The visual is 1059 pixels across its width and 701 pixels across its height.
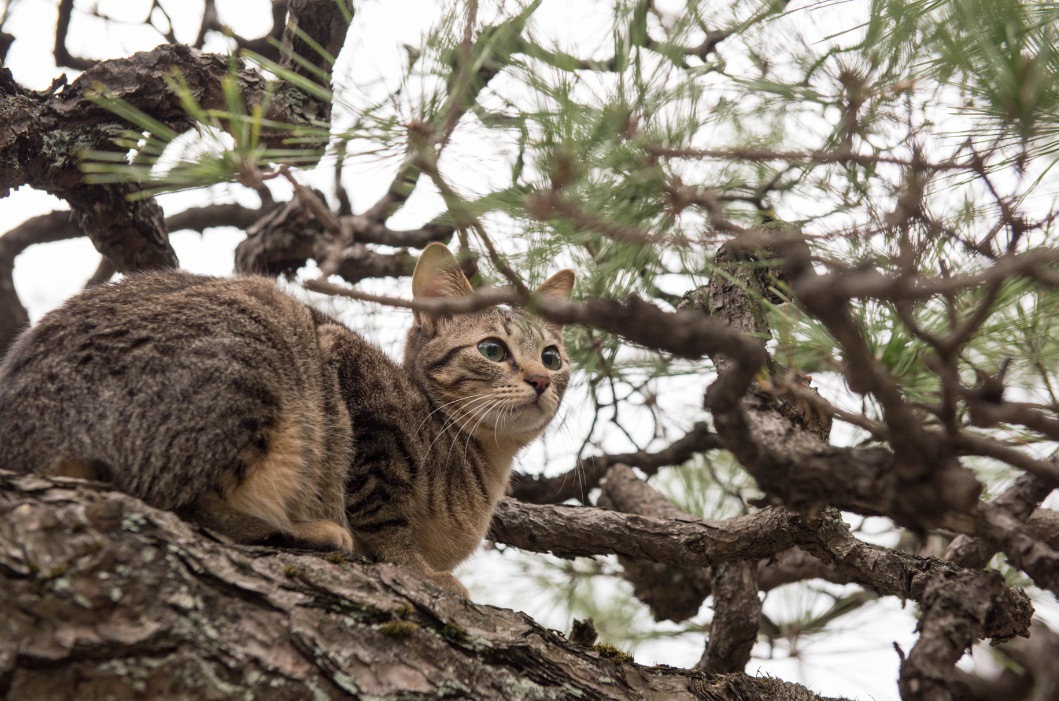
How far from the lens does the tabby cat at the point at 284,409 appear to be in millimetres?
2430

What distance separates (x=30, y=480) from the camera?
2039mm

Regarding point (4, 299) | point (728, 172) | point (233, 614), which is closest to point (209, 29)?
point (4, 299)

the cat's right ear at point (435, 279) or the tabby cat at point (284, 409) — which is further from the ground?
the cat's right ear at point (435, 279)

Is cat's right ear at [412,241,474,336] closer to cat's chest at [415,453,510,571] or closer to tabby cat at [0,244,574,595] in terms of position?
tabby cat at [0,244,574,595]

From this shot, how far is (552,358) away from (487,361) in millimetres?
391

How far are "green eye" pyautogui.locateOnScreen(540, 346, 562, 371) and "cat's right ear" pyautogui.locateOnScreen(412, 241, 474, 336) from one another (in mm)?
443

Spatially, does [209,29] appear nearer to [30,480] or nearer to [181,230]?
[181,230]

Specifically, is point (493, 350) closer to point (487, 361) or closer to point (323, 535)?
point (487, 361)

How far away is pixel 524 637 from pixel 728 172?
1460mm

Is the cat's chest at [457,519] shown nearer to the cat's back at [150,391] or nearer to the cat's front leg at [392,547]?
the cat's front leg at [392,547]

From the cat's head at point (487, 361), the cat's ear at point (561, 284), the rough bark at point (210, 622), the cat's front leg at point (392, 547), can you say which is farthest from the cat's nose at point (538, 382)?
the rough bark at point (210, 622)

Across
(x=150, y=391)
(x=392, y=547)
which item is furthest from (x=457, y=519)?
(x=150, y=391)

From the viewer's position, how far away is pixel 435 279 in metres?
3.77

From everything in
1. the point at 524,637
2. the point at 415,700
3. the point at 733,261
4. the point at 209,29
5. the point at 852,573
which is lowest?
the point at 415,700
